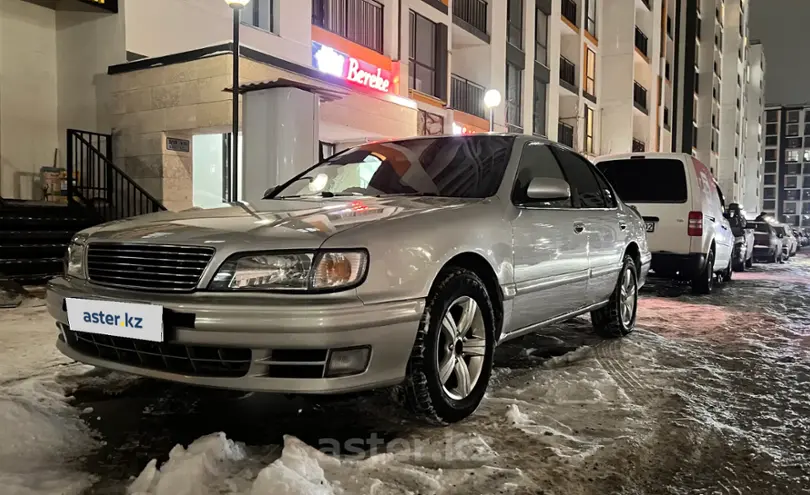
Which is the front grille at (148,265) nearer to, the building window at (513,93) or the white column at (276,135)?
the white column at (276,135)

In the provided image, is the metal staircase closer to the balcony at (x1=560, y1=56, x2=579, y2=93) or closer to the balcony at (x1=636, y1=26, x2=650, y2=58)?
the balcony at (x1=560, y1=56, x2=579, y2=93)

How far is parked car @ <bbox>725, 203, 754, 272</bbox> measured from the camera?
11.0 metres

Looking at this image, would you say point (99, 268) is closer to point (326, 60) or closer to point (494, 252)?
point (494, 252)

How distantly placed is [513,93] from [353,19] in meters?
8.09

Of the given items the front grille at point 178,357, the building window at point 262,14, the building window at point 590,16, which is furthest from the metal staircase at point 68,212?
the building window at point 590,16

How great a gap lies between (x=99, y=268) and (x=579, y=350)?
3468mm

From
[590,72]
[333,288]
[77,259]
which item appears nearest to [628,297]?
[333,288]

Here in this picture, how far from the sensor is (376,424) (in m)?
3.11

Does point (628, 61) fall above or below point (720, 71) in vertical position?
below

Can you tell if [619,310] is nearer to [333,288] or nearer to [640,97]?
[333,288]

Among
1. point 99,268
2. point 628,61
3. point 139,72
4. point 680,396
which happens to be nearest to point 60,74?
point 139,72

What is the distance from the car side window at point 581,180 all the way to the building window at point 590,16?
22.9 meters

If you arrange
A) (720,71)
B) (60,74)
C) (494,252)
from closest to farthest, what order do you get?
1. (494,252)
2. (60,74)
3. (720,71)

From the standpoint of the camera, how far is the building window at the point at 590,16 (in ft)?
84.9
